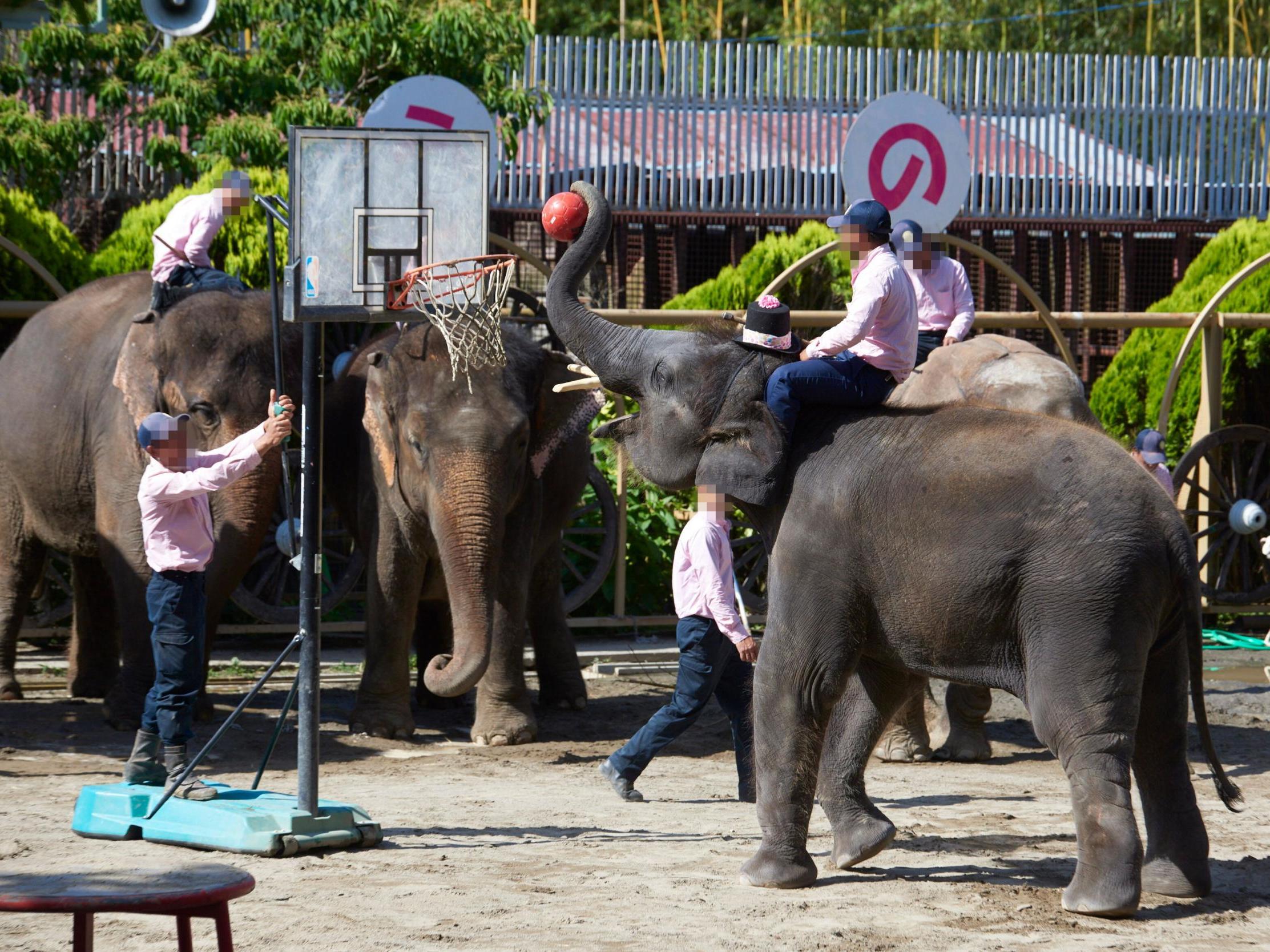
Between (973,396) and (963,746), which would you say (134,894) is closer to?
(973,396)

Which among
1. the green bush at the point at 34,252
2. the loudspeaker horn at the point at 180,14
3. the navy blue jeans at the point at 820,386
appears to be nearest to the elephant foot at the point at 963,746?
the navy blue jeans at the point at 820,386

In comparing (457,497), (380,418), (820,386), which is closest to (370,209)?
(820,386)

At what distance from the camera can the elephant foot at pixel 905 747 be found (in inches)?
366

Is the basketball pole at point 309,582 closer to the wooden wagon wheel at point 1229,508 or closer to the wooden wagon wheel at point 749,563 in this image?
the wooden wagon wheel at point 749,563

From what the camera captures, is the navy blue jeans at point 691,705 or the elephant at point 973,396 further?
the elephant at point 973,396

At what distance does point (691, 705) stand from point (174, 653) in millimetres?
2306

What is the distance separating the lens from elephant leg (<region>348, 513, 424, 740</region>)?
943cm

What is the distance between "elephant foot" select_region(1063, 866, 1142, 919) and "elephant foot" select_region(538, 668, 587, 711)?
488 centimetres

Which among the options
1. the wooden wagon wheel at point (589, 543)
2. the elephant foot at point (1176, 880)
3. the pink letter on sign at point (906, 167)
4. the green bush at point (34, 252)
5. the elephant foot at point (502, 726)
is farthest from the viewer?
the green bush at point (34, 252)

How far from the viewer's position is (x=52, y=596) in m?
12.4

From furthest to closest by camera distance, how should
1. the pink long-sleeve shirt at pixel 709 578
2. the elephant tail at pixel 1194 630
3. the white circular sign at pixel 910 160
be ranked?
1. the white circular sign at pixel 910 160
2. the pink long-sleeve shirt at pixel 709 578
3. the elephant tail at pixel 1194 630

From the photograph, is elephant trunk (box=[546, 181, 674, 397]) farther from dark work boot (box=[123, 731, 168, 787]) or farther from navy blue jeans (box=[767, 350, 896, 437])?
dark work boot (box=[123, 731, 168, 787])

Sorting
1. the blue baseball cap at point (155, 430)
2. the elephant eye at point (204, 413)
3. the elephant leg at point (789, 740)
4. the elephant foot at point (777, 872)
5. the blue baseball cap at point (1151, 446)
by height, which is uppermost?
the blue baseball cap at point (155, 430)

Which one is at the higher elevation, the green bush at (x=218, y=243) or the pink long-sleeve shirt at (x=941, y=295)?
the green bush at (x=218, y=243)
